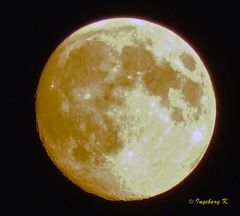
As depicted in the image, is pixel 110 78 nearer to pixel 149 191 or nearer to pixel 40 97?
pixel 40 97

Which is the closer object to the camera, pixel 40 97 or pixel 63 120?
pixel 63 120

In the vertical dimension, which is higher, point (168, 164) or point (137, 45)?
point (137, 45)

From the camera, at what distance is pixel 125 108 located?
6.37 m

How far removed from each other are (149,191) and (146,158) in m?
0.74

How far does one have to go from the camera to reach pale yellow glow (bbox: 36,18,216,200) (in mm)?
6445

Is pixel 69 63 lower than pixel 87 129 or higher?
higher

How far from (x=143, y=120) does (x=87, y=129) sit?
2.49ft

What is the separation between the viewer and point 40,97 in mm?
7152

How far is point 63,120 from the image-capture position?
668cm

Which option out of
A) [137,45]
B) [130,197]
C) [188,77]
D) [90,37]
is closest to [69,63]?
[90,37]

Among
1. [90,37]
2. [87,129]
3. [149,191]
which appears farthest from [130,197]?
[90,37]

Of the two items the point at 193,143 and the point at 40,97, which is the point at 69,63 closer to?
the point at 40,97

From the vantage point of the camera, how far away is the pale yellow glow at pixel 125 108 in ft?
21.1

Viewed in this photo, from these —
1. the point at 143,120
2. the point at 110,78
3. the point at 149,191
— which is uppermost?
the point at 110,78
